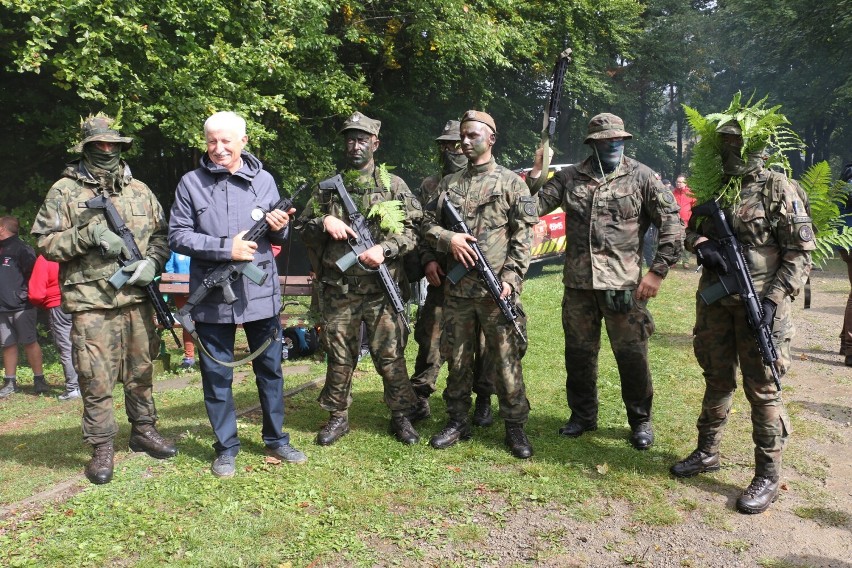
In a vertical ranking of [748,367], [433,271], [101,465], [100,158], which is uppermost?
[100,158]

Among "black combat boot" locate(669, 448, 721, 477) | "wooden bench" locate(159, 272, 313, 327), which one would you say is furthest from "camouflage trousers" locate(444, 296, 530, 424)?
"wooden bench" locate(159, 272, 313, 327)

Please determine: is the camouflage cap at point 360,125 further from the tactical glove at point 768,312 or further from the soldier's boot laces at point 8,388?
the soldier's boot laces at point 8,388

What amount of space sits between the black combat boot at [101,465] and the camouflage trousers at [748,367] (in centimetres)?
426

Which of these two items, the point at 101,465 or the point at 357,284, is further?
the point at 357,284

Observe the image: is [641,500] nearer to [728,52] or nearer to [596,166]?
[596,166]

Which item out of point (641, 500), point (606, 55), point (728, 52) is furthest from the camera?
point (728, 52)

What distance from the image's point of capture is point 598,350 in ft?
17.7

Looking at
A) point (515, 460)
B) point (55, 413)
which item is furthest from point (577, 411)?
point (55, 413)

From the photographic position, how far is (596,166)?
209 inches

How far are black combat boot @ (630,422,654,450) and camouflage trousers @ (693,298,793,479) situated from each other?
0.67 metres

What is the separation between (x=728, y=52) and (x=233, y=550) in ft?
129

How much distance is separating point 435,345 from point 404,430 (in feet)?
3.23

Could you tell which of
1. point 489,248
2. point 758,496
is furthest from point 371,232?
point 758,496

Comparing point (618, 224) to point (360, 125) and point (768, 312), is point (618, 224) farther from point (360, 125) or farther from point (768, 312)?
point (360, 125)
